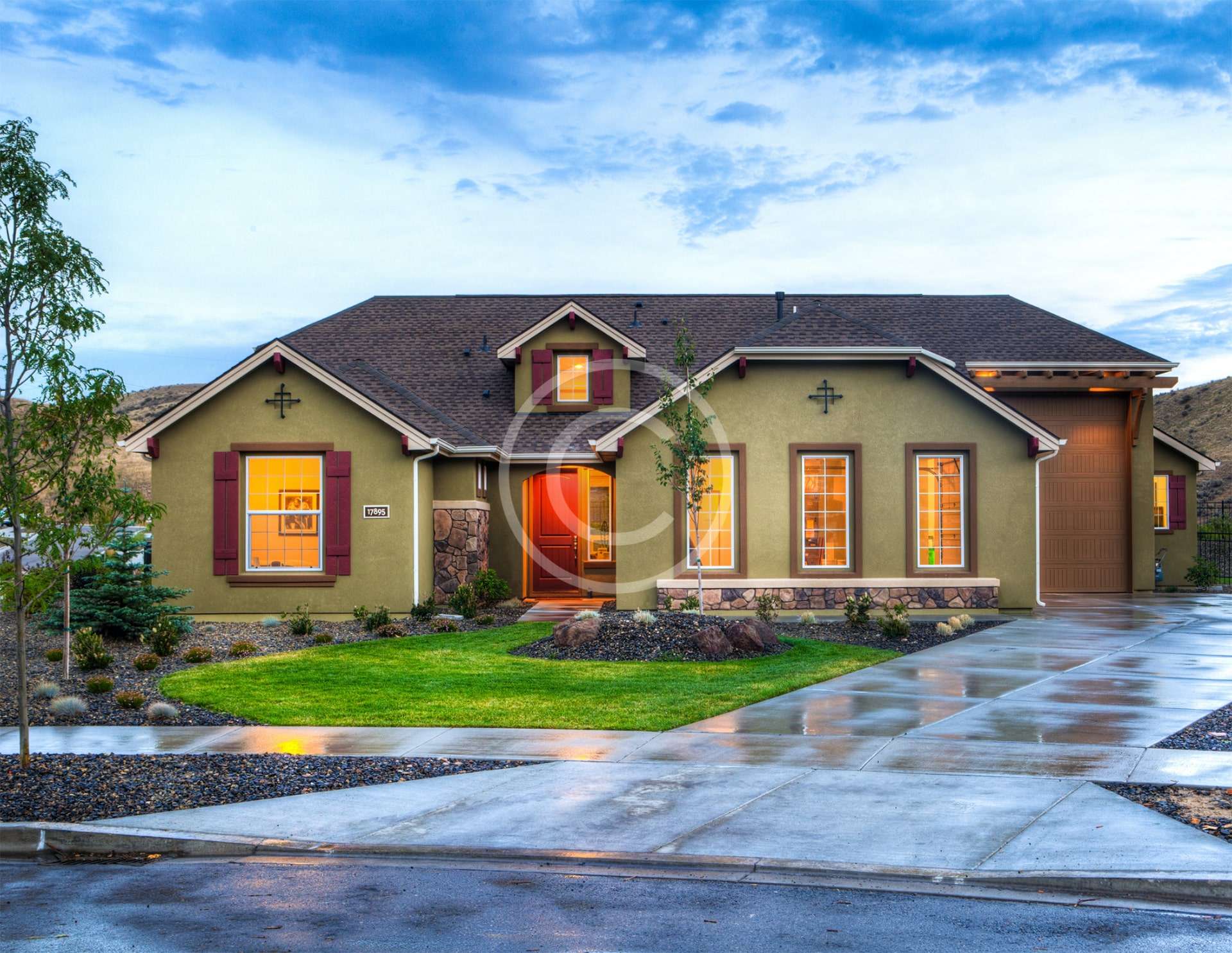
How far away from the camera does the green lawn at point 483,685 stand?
10688 mm

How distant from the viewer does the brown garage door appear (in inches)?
955

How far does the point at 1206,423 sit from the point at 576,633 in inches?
2646

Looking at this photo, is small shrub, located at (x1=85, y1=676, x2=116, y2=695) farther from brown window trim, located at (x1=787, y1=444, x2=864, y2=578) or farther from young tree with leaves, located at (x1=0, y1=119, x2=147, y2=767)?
brown window trim, located at (x1=787, y1=444, x2=864, y2=578)

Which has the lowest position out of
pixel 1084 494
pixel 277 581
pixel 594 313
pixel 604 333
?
pixel 277 581

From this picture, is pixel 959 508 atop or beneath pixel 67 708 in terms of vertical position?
atop

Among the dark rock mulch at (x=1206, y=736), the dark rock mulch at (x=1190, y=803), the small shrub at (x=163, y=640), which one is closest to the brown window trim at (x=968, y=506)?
the dark rock mulch at (x=1206, y=736)

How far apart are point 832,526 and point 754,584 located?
5.87 ft

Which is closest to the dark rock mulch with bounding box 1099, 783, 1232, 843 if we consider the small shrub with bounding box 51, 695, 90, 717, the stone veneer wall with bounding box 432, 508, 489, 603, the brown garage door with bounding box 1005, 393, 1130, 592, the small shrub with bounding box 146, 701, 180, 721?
the small shrub with bounding box 146, 701, 180, 721

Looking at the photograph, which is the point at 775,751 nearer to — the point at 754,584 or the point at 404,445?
the point at 754,584

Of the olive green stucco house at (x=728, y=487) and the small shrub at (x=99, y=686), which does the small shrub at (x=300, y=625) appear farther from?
the small shrub at (x=99, y=686)

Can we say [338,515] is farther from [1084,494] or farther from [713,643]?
[1084,494]

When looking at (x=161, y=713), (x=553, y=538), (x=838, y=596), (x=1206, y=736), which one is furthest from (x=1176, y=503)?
(x=161, y=713)

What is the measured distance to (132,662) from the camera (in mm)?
14484

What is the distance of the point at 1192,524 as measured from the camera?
2602 centimetres
